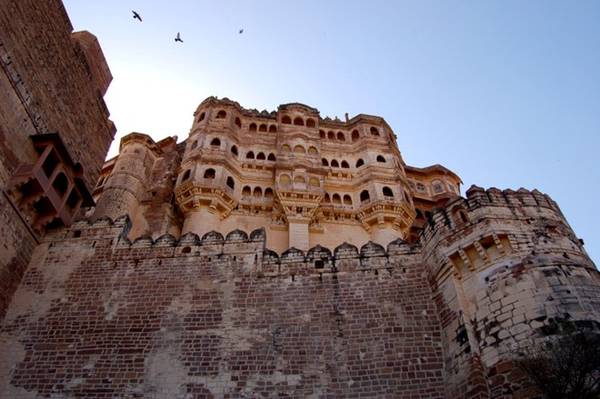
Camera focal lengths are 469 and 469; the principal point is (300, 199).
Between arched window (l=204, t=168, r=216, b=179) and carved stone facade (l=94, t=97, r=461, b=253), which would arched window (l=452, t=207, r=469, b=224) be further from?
arched window (l=204, t=168, r=216, b=179)

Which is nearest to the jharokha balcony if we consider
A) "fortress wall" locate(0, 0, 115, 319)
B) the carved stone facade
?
"fortress wall" locate(0, 0, 115, 319)

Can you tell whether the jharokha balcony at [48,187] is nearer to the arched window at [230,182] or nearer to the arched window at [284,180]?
the arched window at [230,182]

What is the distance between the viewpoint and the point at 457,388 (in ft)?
26.2

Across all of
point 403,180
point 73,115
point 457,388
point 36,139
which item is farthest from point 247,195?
point 457,388

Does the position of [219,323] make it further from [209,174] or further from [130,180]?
[130,180]

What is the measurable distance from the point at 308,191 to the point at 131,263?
12.3m

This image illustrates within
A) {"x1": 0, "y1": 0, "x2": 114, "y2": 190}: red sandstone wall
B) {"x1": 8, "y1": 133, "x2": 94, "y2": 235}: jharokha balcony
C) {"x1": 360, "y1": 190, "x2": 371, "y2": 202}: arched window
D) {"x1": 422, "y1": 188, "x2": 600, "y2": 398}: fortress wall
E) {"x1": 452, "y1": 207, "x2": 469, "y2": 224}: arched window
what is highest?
{"x1": 360, "y1": 190, "x2": 371, "y2": 202}: arched window

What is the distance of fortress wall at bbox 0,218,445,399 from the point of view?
8828 mm

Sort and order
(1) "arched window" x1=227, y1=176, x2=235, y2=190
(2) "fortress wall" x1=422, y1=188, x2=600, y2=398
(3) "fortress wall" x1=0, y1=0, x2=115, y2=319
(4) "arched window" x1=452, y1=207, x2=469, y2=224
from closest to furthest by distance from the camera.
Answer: (2) "fortress wall" x1=422, y1=188, x2=600, y2=398
(4) "arched window" x1=452, y1=207, x2=469, y2=224
(3) "fortress wall" x1=0, y1=0, x2=115, y2=319
(1) "arched window" x1=227, y1=176, x2=235, y2=190

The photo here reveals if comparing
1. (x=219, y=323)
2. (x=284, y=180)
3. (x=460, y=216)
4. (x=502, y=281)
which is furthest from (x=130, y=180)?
(x=502, y=281)

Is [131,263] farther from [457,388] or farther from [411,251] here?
[457,388]

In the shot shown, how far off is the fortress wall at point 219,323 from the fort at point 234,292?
0.03 metres

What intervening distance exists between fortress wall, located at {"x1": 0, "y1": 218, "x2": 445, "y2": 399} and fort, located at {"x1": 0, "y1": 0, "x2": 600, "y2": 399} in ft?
0.10

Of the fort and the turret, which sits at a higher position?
the turret
